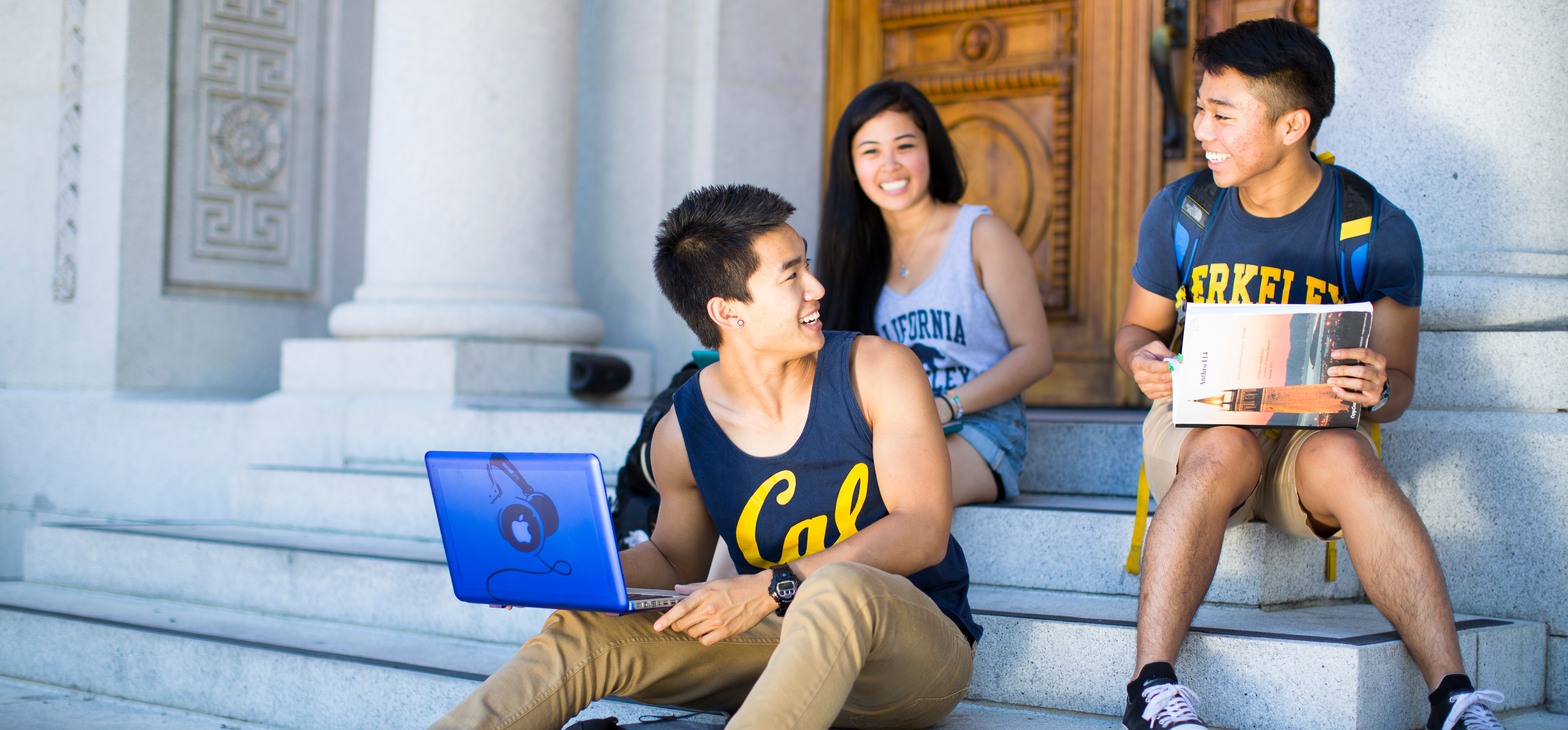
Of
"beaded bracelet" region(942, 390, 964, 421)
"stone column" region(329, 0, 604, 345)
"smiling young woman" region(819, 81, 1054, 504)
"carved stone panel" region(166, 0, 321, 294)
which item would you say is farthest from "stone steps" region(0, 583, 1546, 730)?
"carved stone panel" region(166, 0, 321, 294)

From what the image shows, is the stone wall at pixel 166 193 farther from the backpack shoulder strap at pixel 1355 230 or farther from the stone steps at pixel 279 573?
the backpack shoulder strap at pixel 1355 230

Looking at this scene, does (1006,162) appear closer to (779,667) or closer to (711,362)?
(711,362)

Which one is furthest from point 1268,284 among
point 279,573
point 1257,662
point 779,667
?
point 279,573

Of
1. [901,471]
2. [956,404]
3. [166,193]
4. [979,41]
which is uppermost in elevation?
[979,41]

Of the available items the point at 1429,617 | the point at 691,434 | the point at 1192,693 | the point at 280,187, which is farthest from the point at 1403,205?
the point at 280,187

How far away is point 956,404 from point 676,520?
40.5 inches

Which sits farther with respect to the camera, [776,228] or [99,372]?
[99,372]

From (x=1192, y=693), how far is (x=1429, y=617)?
→ 20.5 inches

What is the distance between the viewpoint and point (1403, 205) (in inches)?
144

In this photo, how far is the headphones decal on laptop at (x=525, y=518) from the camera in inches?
87.4

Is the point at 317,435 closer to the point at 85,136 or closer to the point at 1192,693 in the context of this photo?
the point at 85,136

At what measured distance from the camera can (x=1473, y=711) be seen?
246cm

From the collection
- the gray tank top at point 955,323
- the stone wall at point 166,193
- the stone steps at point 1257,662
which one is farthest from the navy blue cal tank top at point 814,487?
the stone wall at point 166,193

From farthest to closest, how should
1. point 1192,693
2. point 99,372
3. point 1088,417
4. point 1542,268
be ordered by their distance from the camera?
point 99,372
point 1088,417
point 1542,268
point 1192,693
